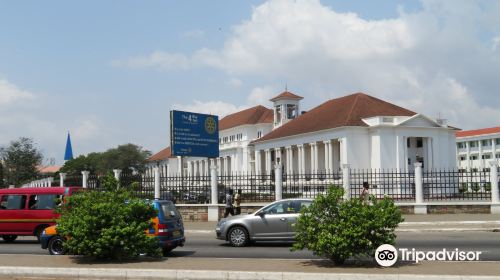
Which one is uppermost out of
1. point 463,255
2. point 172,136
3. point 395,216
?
point 172,136

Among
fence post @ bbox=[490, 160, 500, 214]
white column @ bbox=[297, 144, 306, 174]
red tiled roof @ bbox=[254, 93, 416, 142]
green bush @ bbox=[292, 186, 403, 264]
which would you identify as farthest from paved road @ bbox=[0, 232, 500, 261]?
white column @ bbox=[297, 144, 306, 174]

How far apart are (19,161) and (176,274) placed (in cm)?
5135

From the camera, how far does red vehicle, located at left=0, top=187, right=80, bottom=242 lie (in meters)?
17.3

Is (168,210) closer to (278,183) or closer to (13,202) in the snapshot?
(13,202)

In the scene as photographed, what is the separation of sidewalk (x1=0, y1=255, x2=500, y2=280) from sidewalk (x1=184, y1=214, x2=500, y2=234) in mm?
9386

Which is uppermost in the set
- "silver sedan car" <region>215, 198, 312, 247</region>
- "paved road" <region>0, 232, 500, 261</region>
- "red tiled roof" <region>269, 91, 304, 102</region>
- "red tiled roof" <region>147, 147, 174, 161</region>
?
"red tiled roof" <region>269, 91, 304, 102</region>

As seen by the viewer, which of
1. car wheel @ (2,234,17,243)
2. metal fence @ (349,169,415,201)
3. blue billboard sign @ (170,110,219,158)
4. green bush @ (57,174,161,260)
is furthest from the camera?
blue billboard sign @ (170,110,219,158)

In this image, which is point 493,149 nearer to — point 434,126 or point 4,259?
point 434,126

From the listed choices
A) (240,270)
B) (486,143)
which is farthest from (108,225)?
(486,143)

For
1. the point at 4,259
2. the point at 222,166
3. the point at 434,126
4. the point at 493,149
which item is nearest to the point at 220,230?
the point at 4,259

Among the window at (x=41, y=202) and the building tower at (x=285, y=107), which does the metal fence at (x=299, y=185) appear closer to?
the window at (x=41, y=202)

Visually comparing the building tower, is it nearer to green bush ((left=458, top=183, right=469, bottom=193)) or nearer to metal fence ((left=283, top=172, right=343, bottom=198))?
metal fence ((left=283, top=172, right=343, bottom=198))

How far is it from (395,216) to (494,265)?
215 cm

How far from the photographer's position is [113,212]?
1165 cm
